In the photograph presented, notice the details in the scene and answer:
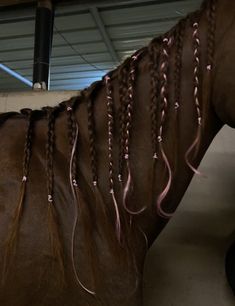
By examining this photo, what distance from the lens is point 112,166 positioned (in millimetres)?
567

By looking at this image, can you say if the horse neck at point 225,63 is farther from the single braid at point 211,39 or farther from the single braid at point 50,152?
the single braid at point 50,152

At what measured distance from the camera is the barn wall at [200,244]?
36.4 inches

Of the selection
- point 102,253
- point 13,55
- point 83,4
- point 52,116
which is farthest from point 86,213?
point 13,55

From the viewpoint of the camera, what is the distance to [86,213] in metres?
0.54

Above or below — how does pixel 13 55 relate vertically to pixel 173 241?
above

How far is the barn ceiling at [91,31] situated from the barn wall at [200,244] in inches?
29.4

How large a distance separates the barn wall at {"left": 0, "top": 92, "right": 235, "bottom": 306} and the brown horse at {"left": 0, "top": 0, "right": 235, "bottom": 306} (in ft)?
1.29

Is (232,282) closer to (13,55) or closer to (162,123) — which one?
(162,123)

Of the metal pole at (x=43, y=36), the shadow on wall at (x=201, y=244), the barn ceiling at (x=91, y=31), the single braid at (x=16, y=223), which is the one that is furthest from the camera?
the barn ceiling at (x=91, y=31)

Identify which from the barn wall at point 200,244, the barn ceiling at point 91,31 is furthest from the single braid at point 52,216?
the barn ceiling at point 91,31

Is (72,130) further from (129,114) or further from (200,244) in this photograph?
(200,244)

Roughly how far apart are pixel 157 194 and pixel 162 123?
105mm

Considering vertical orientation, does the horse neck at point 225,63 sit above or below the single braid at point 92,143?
above

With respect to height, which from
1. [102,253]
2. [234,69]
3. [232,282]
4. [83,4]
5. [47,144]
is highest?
[83,4]
